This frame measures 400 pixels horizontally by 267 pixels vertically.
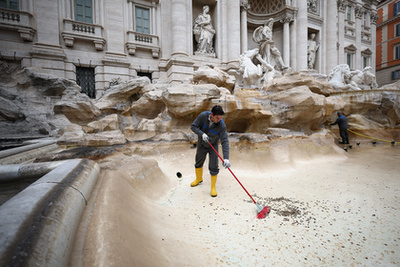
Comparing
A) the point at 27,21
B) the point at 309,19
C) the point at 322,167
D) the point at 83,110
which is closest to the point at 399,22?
the point at 309,19

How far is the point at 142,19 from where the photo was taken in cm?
1141

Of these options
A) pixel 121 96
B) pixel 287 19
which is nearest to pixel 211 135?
pixel 121 96

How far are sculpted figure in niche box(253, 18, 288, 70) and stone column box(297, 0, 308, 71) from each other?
1903 millimetres

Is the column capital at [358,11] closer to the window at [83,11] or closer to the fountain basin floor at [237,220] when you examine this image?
the fountain basin floor at [237,220]

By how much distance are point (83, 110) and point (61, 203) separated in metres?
6.51

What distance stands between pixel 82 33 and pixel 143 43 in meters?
3.28

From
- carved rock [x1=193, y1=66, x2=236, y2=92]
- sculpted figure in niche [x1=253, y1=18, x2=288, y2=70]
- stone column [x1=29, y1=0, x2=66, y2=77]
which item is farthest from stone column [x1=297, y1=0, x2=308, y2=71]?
stone column [x1=29, y1=0, x2=66, y2=77]

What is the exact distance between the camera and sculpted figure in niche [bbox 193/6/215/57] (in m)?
12.1

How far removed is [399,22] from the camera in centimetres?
2120

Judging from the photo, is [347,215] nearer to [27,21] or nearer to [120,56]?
[120,56]

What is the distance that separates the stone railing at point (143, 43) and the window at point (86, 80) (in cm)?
272

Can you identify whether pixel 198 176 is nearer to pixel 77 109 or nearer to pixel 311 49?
pixel 77 109

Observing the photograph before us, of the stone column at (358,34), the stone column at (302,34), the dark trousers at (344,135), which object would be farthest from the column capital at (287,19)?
the dark trousers at (344,135)

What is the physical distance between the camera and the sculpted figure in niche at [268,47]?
1344 cm
